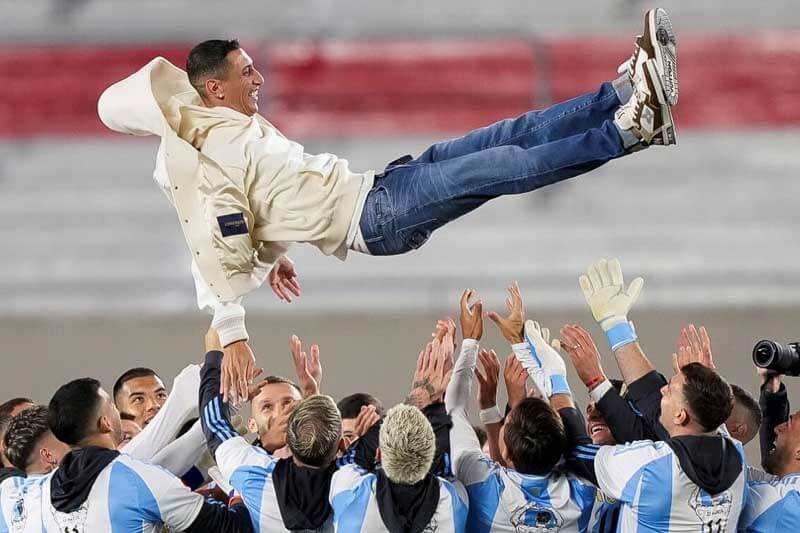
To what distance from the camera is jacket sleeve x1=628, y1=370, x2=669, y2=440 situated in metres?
3.23

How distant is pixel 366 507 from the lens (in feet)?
10.3

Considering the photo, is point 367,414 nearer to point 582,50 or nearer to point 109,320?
point 109,320

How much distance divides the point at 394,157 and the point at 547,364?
3.91 m

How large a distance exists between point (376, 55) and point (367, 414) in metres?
4.23

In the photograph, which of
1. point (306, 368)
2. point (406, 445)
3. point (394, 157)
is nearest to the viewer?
point (406, 445)

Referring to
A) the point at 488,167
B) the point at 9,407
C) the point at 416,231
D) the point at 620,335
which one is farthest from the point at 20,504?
the point at 620,335

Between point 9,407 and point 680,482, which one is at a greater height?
point 9,407

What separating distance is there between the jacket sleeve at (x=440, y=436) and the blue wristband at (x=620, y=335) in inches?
18.8

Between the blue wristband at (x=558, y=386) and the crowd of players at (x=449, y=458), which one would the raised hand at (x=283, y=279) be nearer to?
the crowd of players at (x=449, y=458)

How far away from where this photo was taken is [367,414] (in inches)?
138

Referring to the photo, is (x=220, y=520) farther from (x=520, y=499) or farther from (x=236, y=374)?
(x=520, y=499)

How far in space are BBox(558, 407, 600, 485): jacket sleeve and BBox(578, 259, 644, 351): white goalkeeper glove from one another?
217 mm

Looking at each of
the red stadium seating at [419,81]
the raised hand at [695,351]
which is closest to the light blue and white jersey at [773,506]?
the raised hand at [695,351]

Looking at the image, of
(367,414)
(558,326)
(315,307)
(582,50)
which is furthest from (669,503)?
(582,50)
